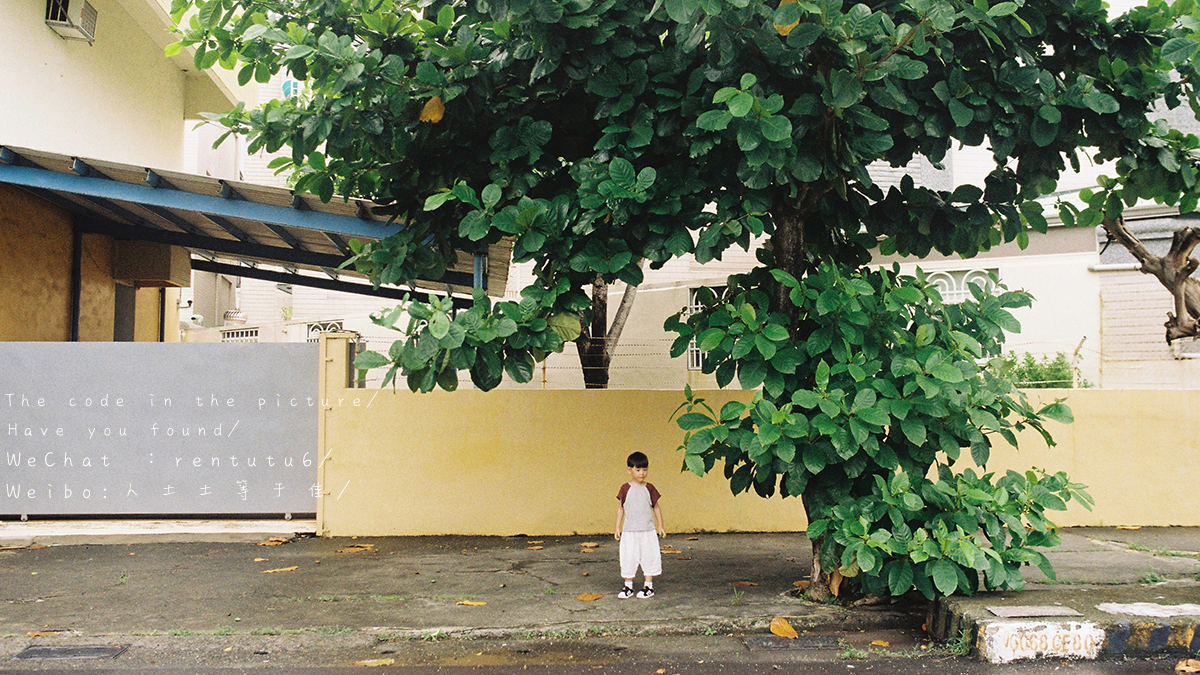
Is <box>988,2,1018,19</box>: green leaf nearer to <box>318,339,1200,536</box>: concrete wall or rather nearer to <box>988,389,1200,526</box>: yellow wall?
<box>318,339,1200,536</box>: concrete wall

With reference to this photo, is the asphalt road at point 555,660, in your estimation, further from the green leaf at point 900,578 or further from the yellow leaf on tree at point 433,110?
the yellow leaf on tree at point 433,110

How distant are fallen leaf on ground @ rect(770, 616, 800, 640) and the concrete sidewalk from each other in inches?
3.4

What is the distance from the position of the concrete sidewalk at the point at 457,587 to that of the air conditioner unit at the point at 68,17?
5.76 meters

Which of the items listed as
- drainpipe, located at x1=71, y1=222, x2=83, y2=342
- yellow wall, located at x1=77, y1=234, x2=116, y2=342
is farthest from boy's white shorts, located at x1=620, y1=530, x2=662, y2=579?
yellow wall, located at x1=77, y1=234, x2=116, y2=342

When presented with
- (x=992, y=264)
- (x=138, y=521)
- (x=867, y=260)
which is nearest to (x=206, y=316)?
(x=138, y=521)

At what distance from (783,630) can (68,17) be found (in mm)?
10236

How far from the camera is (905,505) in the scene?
17.2 ft

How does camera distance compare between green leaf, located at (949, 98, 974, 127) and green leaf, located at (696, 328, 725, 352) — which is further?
green leaf, located at (696, 328, 725, 352)

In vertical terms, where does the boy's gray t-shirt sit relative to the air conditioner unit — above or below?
below

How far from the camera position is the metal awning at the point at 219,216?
27.2 ft

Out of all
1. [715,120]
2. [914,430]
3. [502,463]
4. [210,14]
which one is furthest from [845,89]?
[502,463]

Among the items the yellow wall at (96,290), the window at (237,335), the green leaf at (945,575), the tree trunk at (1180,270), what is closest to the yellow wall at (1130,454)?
the tree trunk at (1180,270)

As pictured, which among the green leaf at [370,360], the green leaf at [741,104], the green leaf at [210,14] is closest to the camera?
the green leaf at [741,104]

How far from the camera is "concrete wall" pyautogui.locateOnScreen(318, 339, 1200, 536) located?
27.5ft
